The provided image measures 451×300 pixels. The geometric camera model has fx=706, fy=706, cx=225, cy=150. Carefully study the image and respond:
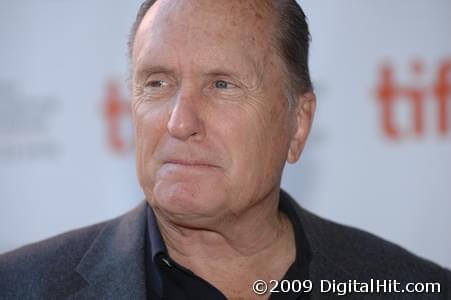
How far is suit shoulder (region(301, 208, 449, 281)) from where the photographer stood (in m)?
2.35

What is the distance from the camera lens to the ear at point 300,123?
94.2 inches

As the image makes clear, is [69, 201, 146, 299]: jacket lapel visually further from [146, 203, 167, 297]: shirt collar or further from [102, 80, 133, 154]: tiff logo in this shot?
[102, 80, 133, 154]: tiff logo

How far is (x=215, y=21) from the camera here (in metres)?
2.10

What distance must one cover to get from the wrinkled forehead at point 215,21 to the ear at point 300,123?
312 mm

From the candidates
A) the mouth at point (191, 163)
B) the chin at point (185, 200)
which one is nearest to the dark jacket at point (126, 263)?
the chin at point (185, 200)

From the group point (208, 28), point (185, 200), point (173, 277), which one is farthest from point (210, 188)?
point (208, 28)

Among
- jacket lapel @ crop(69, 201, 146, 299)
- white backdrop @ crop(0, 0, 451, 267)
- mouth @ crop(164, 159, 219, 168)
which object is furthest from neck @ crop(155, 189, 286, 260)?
white backdrop @ crop(0, 0, 451, 267)

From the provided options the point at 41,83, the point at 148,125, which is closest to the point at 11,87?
the point at 41,83

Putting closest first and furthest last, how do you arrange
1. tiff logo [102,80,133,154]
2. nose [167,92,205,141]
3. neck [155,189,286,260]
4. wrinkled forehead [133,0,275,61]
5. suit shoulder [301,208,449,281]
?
nose [167,92,205,141]
wrinkled forehead [133,0,275,61]
neck [155,189,286,260]
suit shoulder [301,208,449,281]
tiff logo [102,80,133,154]

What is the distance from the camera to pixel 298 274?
88.4 inches

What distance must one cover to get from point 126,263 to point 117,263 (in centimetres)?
3

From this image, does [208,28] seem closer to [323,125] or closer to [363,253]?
[363,253]

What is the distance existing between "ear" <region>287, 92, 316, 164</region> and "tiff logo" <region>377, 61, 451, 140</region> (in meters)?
1.22

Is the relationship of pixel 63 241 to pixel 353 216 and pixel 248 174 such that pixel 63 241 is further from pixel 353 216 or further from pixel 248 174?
pixel 353 216
